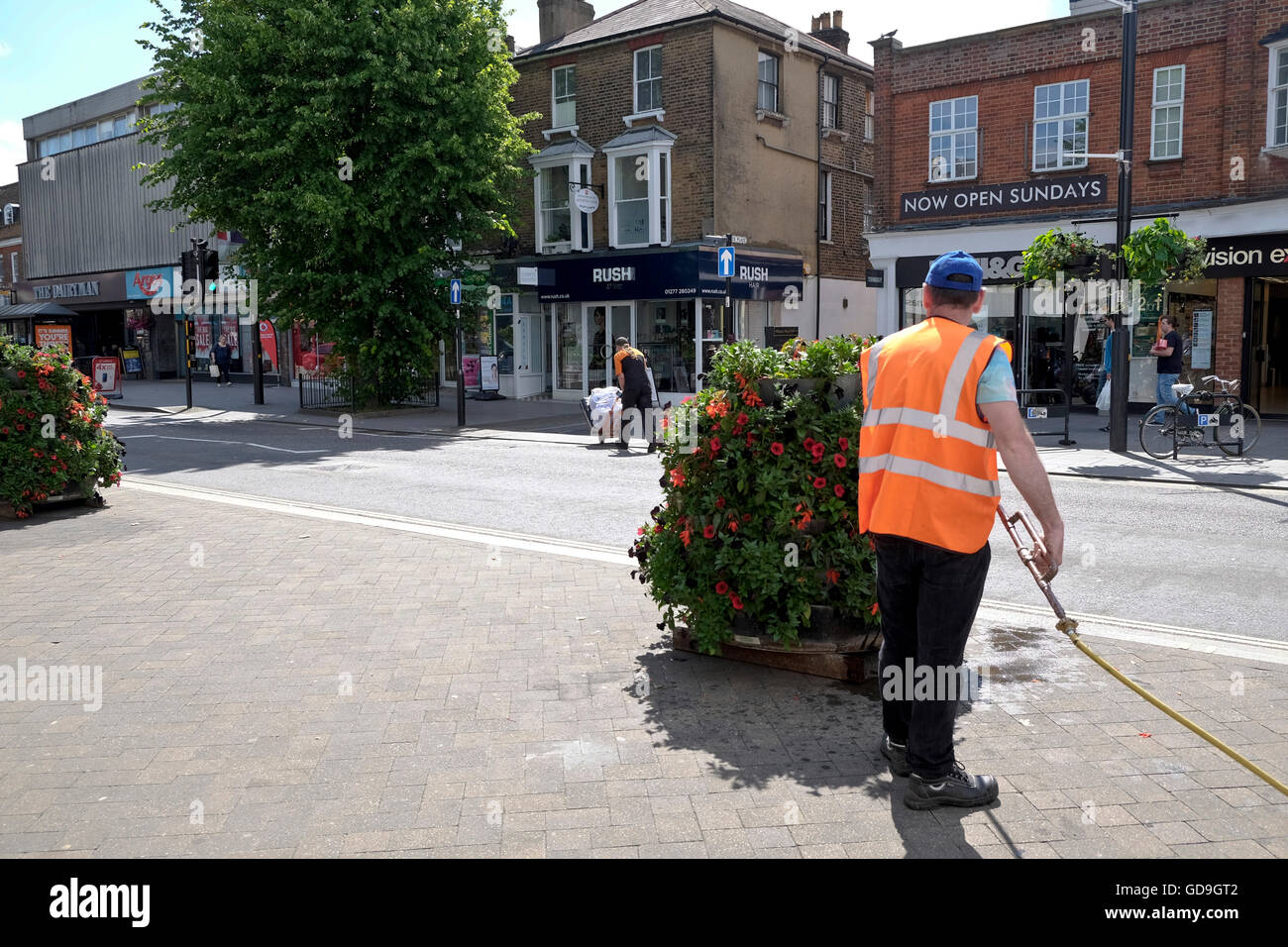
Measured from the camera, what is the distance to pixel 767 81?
26562 mm

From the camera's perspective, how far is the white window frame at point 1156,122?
19844mm

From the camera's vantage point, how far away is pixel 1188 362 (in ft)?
65.6

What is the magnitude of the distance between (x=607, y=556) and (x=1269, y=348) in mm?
20723

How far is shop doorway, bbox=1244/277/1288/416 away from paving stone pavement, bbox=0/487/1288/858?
17.3m

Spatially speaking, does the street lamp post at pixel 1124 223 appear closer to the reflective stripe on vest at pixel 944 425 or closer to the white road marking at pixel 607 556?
the white road marking at pixel 607 556

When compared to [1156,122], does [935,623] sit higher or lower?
lower

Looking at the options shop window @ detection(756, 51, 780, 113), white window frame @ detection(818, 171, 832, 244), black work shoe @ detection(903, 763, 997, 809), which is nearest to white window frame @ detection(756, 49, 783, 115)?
shop window @ detection(756, 51, 780, 113)

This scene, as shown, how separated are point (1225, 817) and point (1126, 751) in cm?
59

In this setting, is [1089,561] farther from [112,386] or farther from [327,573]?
[112,386]

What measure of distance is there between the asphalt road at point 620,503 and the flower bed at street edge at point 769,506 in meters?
2.48

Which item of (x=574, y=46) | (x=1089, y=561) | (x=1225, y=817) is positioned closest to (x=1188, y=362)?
(x=1089, y=561)

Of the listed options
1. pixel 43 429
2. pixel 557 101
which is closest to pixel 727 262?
pixel 557 101

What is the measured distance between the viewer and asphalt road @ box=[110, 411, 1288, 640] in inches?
277

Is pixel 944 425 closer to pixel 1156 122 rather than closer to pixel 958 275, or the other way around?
pixel 958 275
